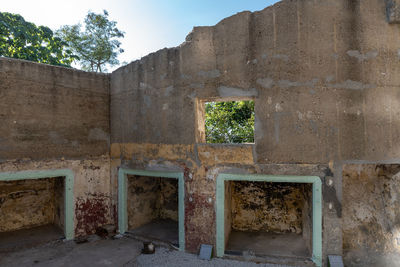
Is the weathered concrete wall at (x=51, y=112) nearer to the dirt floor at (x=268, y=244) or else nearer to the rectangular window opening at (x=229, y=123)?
the dirt floor at (x=268, y=244)

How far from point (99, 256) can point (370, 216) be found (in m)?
5.41

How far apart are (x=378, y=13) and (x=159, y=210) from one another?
7.08m

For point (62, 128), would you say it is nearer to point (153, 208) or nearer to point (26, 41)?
point (153, 208)

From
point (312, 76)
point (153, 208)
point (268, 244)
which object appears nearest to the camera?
point (312, 76)

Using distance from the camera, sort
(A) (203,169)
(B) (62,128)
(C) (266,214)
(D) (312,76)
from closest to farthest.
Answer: (D) (312,76) < (A) (203,169) < (B) (62,128) < (C) (266,214)

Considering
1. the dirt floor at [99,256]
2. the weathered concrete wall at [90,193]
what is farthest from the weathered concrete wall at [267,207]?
the weathered concrete wall at [90,193]

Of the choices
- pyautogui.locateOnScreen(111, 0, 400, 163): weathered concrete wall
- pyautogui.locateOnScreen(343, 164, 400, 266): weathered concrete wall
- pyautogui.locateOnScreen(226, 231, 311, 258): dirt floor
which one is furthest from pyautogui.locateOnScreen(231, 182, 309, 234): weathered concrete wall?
pyautogui.locateOnScreen(111, 0, 400, 163): weathered concrete wall

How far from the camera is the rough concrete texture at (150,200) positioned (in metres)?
6.34

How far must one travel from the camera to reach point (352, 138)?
4.14 meters

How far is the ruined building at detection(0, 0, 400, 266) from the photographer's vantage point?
4168mm

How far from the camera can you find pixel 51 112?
5.57 m

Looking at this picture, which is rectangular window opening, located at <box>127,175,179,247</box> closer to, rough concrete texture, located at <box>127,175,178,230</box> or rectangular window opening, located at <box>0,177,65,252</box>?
rough concrete texture, located at <box>127,175,178,230</box>

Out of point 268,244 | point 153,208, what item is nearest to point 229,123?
point 153,208

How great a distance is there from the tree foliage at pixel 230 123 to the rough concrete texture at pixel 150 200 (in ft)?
12.4
